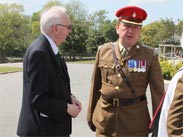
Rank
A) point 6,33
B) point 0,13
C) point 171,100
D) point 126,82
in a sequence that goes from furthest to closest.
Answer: point 0,13, point 6,33, point 126,82, point 171,100

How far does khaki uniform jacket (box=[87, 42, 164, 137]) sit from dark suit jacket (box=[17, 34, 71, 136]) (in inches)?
19.5

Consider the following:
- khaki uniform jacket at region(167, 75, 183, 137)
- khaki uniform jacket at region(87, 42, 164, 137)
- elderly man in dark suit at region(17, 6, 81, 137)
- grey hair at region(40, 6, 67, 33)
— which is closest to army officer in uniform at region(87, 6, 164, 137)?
khaki uniform jacket at region(87, 42, 164, 137)

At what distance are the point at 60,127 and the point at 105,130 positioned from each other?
1.83ft

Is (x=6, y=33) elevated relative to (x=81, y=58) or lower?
elevated

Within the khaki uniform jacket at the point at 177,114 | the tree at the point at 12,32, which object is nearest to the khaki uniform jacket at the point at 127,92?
the khaki uniform jacket at the point at 177,114

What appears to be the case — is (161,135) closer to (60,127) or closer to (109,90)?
(60,127)

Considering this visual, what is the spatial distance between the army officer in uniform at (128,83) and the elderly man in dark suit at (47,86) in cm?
45

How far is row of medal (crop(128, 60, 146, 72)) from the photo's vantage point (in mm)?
3068

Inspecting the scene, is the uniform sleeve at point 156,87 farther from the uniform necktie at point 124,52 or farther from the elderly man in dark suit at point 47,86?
the elderly man in dark suit at point 47,86

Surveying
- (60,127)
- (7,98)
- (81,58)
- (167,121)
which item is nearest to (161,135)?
(167,121)

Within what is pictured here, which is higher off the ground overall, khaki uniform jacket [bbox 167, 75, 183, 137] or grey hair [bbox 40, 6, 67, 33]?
grey hair [bbox 40, 6, 67, 33]

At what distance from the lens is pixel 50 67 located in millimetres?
2535

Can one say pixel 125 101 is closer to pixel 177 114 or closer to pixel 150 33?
pixel 177 114

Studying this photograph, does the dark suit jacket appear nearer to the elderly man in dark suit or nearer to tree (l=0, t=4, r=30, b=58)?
the elderly man in dark suit
